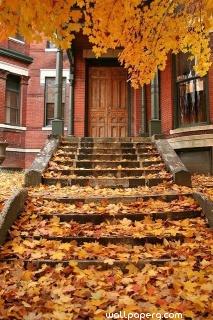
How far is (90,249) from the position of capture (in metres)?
4.25

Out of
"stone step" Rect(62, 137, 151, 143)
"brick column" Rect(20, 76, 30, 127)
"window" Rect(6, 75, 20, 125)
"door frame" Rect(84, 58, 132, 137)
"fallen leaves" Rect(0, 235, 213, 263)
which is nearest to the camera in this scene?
"fallen leaves" Rect(0, 235, 213, 263)

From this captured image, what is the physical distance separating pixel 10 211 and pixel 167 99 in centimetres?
894

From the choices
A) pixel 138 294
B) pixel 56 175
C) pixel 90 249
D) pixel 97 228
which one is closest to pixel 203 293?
pixel 138 294

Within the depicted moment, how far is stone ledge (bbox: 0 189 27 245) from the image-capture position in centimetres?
437

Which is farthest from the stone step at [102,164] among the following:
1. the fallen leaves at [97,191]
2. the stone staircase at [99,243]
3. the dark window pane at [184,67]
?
the dark window pane at [184,67]

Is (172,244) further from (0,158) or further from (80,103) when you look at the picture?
(80,103)

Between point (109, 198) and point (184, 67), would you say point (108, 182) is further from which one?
point (184, 67)

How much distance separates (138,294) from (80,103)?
39.2 feet

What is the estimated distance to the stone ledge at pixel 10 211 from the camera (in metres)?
4.37

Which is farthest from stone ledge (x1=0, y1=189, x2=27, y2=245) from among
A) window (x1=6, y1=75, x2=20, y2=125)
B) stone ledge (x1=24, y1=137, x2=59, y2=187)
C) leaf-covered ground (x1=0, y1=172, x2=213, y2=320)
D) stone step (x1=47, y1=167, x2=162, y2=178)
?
window (x1=6, y1=75, x2=20, y2=125)

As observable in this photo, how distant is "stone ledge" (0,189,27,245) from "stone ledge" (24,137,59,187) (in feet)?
5.51

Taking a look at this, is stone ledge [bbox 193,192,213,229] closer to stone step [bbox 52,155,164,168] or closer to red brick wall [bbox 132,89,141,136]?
stone step [bbox 52,155,164,168]

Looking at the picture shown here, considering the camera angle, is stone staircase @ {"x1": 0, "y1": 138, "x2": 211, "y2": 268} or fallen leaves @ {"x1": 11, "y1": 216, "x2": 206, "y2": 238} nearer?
stone staircase @ {"x1": 0, "y1": 138, "x2": 211, "y2": 268}

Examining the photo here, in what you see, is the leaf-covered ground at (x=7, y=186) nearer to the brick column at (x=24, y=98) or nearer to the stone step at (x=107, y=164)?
the stone step at (x=107, y=164)
